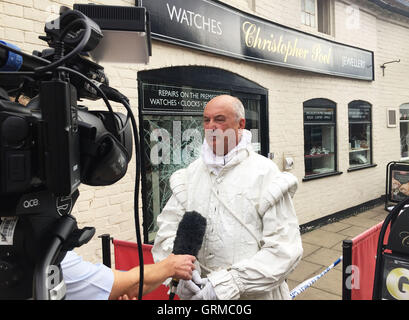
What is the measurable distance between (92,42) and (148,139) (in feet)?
9.92

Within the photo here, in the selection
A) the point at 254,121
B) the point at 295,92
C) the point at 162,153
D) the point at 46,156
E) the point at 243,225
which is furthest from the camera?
the point at 295,92

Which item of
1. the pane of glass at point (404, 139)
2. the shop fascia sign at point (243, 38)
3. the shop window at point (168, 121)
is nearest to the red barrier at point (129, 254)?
the shop window at point (168, 121)

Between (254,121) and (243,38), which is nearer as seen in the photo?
(243,38)

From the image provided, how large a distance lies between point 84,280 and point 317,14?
752cm

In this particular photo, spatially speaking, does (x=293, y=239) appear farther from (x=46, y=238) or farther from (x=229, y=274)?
(x=46, y=238)

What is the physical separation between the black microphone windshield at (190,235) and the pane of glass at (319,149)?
5512 millimetres

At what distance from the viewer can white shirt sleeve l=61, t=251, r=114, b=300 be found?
119 cm

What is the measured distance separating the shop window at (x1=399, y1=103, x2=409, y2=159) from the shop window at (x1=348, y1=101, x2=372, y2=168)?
2021 millimetres

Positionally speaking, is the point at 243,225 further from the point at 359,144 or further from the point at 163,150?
the point at 359,144

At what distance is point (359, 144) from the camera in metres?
8.34

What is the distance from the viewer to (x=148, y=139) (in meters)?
4.07

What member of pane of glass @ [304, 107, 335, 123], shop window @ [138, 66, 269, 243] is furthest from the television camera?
pane of glass @ [304, 107, 335, 123]

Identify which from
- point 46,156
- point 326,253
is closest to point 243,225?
point 46,156
